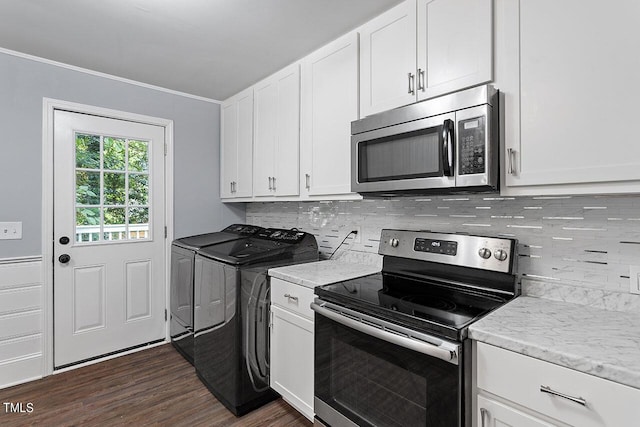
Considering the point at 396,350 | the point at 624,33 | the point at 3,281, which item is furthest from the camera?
the point at 3,281

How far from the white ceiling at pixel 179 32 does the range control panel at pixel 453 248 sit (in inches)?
47.7

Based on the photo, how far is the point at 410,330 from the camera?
125cm

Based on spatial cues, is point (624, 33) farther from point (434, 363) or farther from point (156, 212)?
point (156, 212)

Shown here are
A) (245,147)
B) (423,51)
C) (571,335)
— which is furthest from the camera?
(245,147)

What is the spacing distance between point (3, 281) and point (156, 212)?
110cm

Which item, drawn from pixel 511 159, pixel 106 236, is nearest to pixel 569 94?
pixel 511 159

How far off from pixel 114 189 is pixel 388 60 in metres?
2.38

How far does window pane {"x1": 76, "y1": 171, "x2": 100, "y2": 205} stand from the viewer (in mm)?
2615

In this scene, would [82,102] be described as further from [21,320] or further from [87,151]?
[21,320]

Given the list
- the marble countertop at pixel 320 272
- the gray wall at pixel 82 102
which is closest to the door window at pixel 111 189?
the gray wall at pixel 82 102

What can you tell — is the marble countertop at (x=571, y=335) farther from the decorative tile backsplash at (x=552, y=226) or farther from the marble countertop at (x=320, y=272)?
the marble countertop at (x=320, y=272)

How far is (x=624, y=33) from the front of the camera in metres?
1.07

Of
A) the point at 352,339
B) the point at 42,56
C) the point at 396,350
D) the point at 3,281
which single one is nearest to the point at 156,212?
the point at 3,281

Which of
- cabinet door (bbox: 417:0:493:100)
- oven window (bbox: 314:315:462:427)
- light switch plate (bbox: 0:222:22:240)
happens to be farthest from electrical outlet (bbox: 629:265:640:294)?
light switch plate (bbox: 0:222:22:240)
